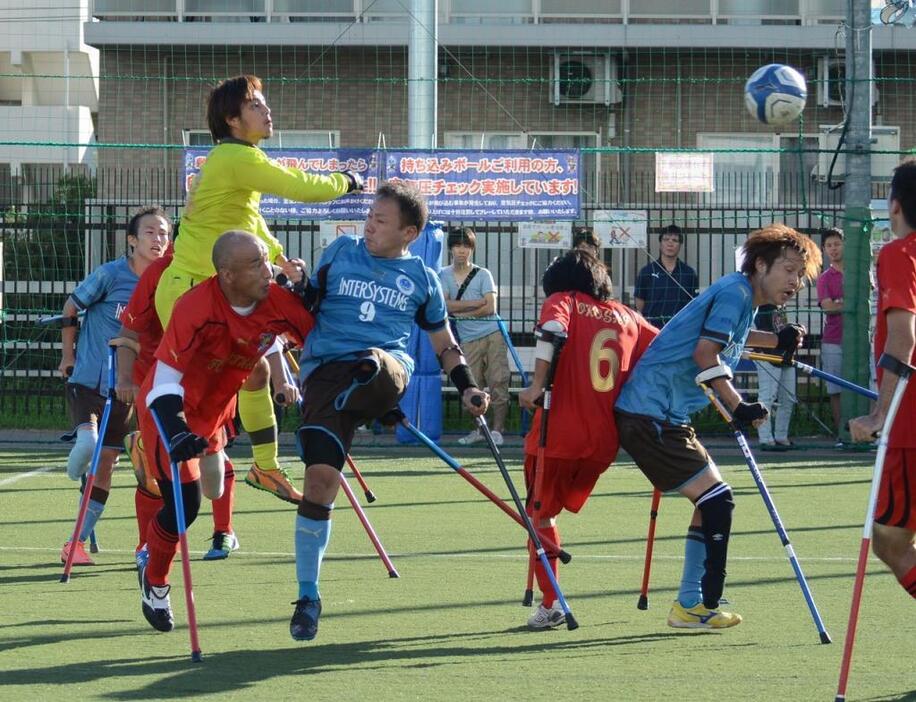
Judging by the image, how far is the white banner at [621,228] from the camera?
1630 centimetres

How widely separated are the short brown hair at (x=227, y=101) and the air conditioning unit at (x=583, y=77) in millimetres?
15372

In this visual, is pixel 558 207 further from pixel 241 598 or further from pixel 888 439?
pixel 888 439

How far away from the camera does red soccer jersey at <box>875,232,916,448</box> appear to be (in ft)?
17.9

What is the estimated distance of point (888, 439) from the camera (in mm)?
5594

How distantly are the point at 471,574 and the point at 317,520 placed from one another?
1.86m

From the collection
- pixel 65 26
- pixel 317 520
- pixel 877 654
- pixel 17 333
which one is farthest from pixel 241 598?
pixel 65 26

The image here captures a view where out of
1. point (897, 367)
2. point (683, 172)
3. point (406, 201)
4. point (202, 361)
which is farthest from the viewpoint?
point (683, 172)

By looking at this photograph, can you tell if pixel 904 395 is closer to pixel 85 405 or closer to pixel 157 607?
pixel 157 607

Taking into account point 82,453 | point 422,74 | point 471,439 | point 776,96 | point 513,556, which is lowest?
point 471,439

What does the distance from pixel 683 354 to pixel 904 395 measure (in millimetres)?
1221

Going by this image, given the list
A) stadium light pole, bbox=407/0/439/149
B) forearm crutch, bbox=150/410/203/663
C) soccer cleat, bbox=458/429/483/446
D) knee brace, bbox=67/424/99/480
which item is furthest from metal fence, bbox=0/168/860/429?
forearm crutch, bbox=150/410/203/663

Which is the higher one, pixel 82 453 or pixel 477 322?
pixel 477 322

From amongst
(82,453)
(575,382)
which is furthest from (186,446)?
(82,453)

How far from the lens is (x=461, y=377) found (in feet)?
22.6
